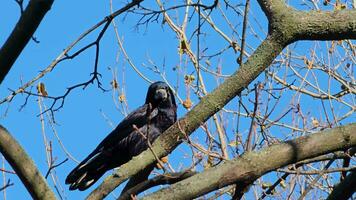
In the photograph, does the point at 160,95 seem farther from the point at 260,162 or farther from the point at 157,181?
the point at 260,162

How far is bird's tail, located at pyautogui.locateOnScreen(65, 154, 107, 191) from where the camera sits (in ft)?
16.7

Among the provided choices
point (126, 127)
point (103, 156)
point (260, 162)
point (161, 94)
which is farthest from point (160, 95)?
point (260, 162)

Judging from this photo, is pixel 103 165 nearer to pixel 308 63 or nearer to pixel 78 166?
pixel 78 166

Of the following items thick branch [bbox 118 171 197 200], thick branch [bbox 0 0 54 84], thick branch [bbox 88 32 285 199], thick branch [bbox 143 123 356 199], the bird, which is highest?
the bird

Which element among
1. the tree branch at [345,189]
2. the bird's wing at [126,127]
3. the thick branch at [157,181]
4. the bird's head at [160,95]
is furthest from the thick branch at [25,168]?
the bird's head at [160,95]

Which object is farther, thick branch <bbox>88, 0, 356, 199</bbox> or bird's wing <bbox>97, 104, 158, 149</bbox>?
bird's wing <bbox>97, 104, 158, 149</bbox>

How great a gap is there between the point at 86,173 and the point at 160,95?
5.54 feet

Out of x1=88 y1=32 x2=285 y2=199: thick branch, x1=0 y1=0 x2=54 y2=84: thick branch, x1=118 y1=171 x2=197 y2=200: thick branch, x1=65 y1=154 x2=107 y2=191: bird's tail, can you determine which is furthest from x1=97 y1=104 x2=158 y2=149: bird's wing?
Result: x1=0 y1=0 x2=54 y2=84: thick branch

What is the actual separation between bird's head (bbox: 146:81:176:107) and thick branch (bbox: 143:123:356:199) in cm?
413

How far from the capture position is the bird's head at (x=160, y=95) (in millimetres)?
6820

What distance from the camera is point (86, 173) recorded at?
5.40 metres

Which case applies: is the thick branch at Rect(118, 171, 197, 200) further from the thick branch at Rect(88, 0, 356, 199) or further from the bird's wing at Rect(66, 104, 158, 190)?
the bird's wing at Rect(66, 104, 158, 190)

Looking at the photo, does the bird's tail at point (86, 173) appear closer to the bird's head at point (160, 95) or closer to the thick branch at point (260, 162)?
the bird's head at point (160, 95)

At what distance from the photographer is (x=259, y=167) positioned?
8.40 feet
